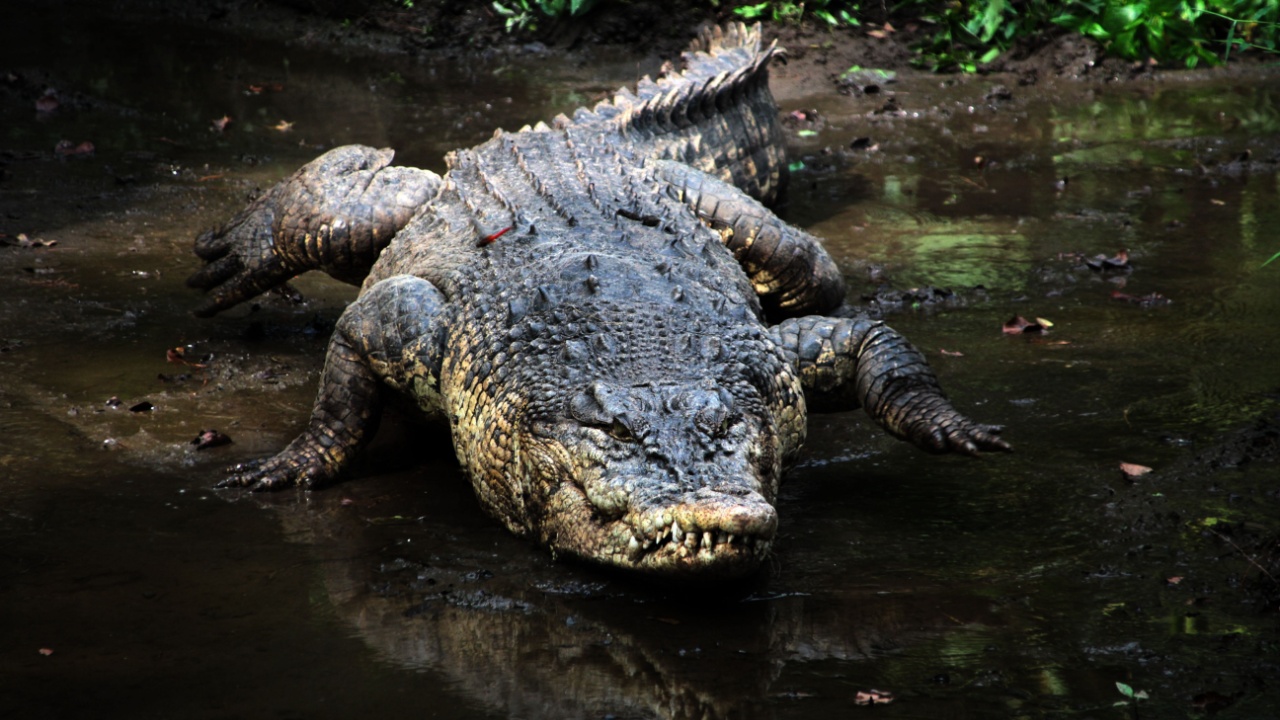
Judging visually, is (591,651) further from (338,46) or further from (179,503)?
(338,46)

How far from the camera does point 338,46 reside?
1195 centimetres

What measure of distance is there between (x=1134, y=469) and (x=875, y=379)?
0.90 metres

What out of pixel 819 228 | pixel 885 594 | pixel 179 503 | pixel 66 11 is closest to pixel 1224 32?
pixel 819 228

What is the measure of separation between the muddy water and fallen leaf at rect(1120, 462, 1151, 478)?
52 mm

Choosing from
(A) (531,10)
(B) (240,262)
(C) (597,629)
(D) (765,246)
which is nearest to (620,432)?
(C) (597,629)

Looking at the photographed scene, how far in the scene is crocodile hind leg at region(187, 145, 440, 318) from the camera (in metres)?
5.29

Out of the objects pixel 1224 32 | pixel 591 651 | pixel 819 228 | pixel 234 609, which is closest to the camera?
pixel 591 651

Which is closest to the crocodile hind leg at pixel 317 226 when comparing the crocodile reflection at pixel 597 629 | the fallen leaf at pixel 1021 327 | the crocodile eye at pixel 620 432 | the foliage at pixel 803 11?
the crocodile reflection at pixel 597 629

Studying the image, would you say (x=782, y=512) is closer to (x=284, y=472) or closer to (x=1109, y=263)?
(x=284, y=472)

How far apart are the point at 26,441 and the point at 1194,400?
14.2 feet

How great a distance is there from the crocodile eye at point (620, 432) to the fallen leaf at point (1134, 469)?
1795 millimetres

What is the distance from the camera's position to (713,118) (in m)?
6.55

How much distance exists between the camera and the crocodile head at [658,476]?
2.99 metres

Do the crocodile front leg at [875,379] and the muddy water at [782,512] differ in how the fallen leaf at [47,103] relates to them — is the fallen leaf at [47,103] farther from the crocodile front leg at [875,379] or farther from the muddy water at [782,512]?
the crocodile front leg at [875,379]
